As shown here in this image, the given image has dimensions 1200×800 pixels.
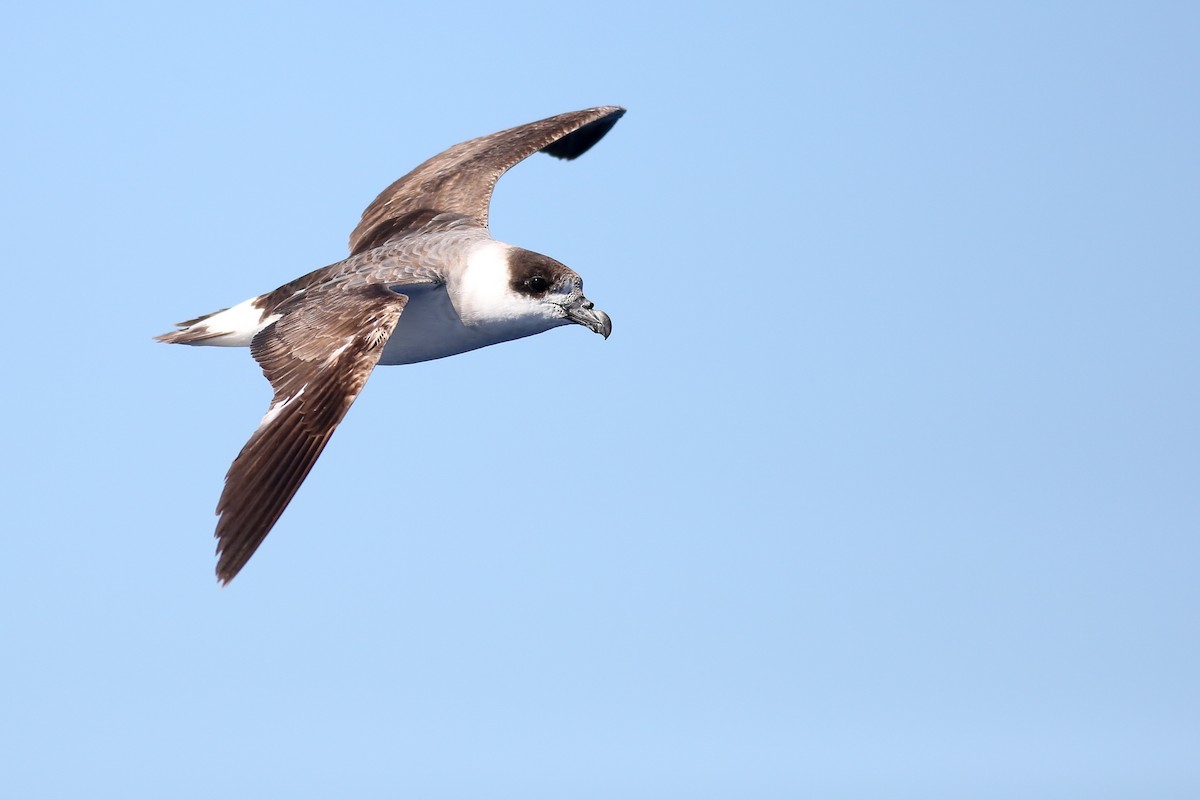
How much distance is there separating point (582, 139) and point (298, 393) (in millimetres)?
7556

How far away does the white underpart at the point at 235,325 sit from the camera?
1363cm

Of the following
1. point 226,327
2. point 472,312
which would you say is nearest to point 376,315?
point 472,312

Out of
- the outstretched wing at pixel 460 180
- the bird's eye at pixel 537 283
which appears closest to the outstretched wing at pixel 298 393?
the bird's eye at pixel 537 283

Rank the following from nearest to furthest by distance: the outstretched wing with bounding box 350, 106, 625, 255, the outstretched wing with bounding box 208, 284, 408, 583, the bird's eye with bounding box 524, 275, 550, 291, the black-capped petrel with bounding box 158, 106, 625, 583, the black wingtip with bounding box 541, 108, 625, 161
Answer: the outstretched wing with bounding box 208, 284, 408, 583 < the black-capped petrel with bounding box 158, 106, 625, 583 < the bird's eye with bounding box 524, 275, 550, 291 < the outstretched wing with bounding box 350, 106, 625, 255 < the black wingtip with bounding box 541, 108, 625, 161

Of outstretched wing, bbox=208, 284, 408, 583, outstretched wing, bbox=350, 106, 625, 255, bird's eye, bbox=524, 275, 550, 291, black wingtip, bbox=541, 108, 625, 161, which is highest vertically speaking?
black wingtip, bbox=541, 108, 625, 161

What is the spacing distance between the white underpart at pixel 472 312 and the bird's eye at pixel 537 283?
108 mm

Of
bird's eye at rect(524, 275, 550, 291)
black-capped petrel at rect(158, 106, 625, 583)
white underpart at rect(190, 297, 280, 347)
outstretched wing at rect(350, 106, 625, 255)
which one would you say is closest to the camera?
black-capped petrel at rect(158, 106, 625, 583)

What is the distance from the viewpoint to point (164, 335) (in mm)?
14297

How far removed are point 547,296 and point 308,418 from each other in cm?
261

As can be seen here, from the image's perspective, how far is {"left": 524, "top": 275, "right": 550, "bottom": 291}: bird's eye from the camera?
42.2 ft

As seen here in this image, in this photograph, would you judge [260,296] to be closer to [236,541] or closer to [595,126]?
[236,541]

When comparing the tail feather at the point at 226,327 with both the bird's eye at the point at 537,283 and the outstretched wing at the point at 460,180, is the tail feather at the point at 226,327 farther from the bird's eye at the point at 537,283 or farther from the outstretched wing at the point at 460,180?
the bird's eye at the point at 537,283

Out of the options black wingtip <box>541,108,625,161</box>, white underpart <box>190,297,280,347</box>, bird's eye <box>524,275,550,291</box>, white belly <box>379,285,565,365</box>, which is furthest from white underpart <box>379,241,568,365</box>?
black wingtip <box>541,108,625,161</box>

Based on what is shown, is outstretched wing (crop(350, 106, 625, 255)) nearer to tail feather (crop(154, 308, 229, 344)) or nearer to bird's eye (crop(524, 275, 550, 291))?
tail feather (crop(154, 308, 229, 344))
